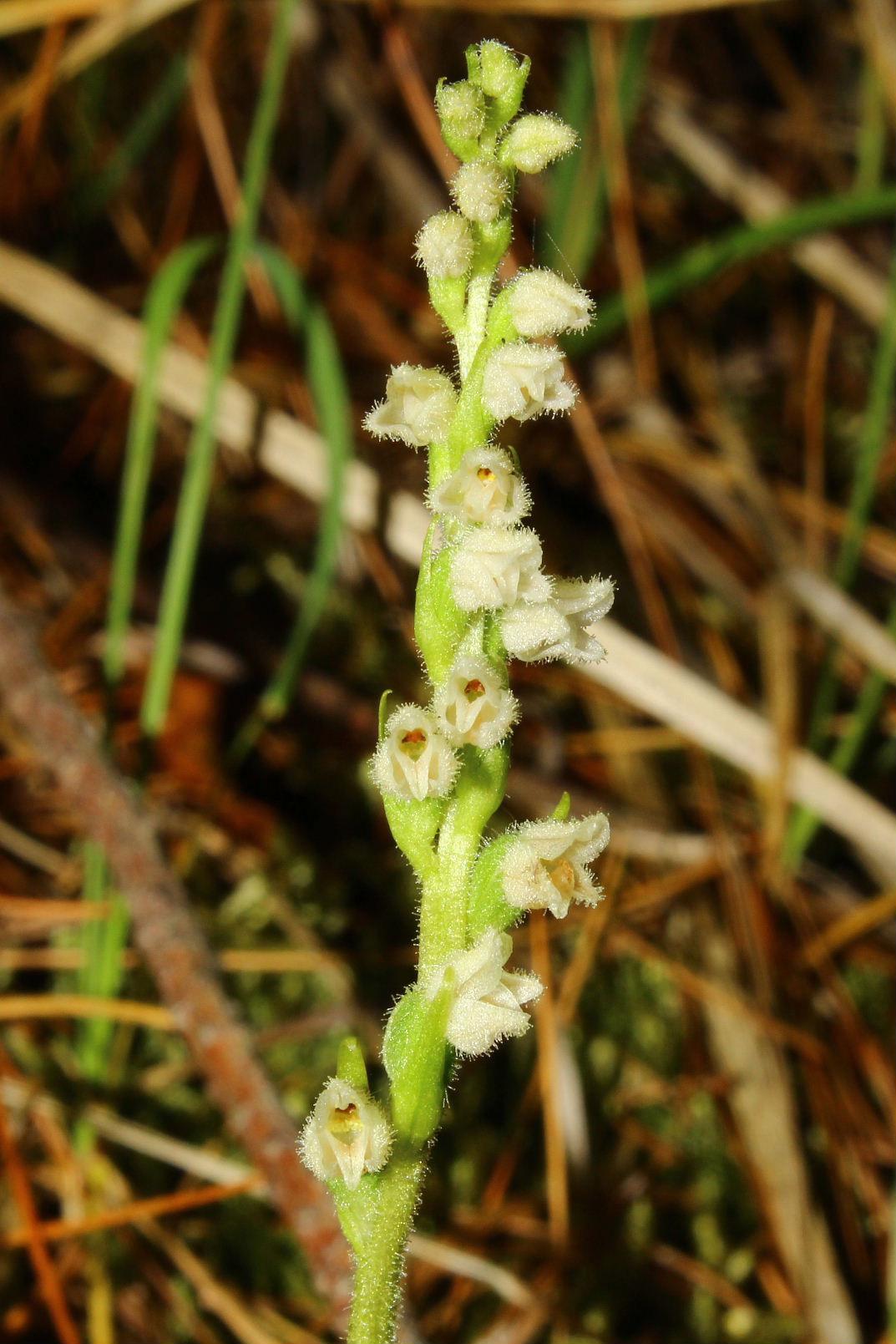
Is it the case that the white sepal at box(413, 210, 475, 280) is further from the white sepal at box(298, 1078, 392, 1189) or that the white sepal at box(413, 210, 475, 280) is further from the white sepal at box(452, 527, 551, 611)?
the white sepal at box(298, 1078, 392, 1189)

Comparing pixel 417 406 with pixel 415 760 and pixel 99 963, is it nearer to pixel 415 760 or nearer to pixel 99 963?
A: pixel 415 760

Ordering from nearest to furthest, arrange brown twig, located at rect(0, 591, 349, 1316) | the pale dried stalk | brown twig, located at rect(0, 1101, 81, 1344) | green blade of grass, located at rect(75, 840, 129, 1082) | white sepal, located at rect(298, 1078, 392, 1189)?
white sepal, located at rect(298, 1078, 392, 1189), brown twig, located at rect(0, 591, 349, 1316), brown twig, located at rect(0, 1101, 81, 1344), green blade of grass, located at rect(75, 840, 129, 1082), the pale dried stalk

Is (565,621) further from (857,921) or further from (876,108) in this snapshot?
(876,108)

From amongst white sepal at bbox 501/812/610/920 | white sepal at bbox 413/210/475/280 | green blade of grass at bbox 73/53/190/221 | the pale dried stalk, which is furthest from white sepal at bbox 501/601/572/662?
green blade of grass at bbox 73/53/190/221

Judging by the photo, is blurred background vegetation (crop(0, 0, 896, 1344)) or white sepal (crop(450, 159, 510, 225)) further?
blurred background vegetation (crop(0, 0, 896, 1344))

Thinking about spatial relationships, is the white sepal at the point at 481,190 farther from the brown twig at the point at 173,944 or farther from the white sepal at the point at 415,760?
the brown twig at the point at 173,944
